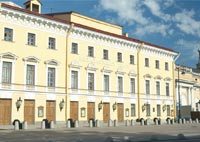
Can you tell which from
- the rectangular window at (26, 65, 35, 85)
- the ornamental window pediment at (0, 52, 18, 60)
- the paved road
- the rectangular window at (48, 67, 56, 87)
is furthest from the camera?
the rectangular window at (48, 67, 56, 87)

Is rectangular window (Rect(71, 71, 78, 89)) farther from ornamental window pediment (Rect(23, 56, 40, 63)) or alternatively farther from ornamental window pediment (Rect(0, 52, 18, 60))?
ornamental window pediment (Rect(0, 52, 18, 60))

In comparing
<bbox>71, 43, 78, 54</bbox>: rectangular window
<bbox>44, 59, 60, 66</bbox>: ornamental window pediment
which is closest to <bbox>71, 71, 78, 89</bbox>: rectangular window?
<bbox>71, 43, 78, 54</bbox>: rectangular window

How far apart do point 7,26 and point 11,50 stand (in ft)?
7.89

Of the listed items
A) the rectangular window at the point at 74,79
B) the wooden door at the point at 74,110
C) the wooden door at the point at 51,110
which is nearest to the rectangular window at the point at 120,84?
the rectangular window at the point at 74,79

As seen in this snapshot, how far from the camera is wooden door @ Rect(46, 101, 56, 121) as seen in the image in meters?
45.2

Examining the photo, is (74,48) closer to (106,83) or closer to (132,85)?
(106,83)

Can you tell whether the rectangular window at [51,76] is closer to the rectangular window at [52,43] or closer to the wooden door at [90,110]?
the rectangular window at [52,43]

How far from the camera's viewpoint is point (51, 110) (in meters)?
45.6

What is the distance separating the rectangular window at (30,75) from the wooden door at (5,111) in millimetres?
3318

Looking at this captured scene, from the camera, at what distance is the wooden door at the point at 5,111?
40656 mm

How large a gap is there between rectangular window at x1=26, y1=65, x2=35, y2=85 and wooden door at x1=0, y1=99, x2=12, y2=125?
3.32 m

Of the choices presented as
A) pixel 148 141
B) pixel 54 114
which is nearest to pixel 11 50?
pixel 54 114

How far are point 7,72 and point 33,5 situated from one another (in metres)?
12.3

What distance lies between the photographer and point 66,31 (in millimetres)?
48156
